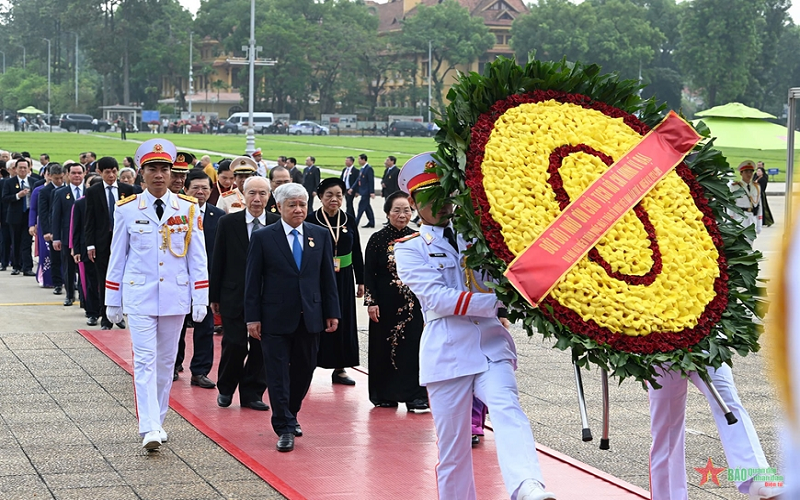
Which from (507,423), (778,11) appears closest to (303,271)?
(507,423)

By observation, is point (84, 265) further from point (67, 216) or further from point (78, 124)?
point (78, 124)

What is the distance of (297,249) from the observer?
282 inches

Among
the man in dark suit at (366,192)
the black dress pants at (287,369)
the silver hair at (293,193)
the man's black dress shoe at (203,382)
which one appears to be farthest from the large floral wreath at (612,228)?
the man in dark suit at (366,192)

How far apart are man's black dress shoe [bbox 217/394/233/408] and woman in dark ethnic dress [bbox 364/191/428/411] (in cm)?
115

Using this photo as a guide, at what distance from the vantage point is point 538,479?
14.5 feet

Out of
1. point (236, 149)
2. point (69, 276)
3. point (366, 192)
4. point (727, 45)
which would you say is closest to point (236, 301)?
point (69, 276)

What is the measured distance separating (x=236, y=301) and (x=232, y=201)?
2.22 metres

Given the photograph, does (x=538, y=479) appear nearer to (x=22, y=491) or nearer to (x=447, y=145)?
(x=447, y=145)

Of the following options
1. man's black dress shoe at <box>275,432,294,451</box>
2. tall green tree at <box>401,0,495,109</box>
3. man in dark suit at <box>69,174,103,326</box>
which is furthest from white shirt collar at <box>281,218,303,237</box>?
tall green tree at <box>401,0,495,109</box>

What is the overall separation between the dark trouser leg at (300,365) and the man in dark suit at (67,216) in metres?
6.61

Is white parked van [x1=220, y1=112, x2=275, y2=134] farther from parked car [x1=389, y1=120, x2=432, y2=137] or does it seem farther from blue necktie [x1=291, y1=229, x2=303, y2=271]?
blue necktie [x1=291, y1=229, x2=303, y2=271]

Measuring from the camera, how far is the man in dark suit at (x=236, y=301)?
8.14m

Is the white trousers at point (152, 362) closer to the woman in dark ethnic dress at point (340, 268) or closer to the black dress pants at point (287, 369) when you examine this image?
the black dress pants at point (287, 369)

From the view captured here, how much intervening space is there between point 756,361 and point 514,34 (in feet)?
310
